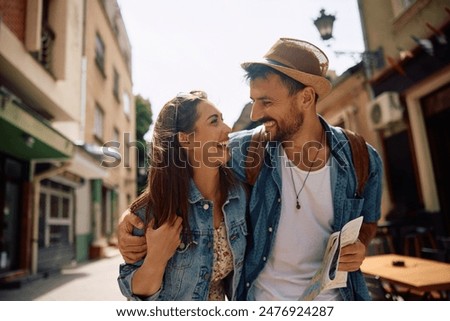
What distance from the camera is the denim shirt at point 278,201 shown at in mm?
1318

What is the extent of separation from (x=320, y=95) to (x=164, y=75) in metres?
0.79

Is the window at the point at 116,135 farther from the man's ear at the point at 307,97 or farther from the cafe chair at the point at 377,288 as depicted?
the cafe chair at the point at 377,288

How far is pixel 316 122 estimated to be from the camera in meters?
1.49

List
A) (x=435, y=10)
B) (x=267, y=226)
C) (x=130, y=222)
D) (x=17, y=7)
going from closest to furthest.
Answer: (x=130, y=222) < (x=267, y=226) < (x=435, y=10) < (x=17, y=7)

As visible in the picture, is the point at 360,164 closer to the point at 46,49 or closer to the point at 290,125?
the point at 290,125

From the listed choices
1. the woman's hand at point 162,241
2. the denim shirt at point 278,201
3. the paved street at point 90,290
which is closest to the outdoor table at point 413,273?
the denim shirt at point 278,201

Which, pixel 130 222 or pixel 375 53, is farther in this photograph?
pixel 375 53

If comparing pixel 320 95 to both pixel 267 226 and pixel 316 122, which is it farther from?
pixel 267 226

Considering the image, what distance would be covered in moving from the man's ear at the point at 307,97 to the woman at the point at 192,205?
0.36 m

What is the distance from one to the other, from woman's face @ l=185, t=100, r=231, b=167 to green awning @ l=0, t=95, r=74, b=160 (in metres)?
2.41

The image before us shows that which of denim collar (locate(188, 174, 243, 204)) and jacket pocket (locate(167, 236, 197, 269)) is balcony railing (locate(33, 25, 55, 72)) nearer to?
denim collar (locate(188, 174, 243, 204))

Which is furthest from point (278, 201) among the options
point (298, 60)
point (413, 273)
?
point (413, 273)

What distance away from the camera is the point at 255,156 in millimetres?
1401
